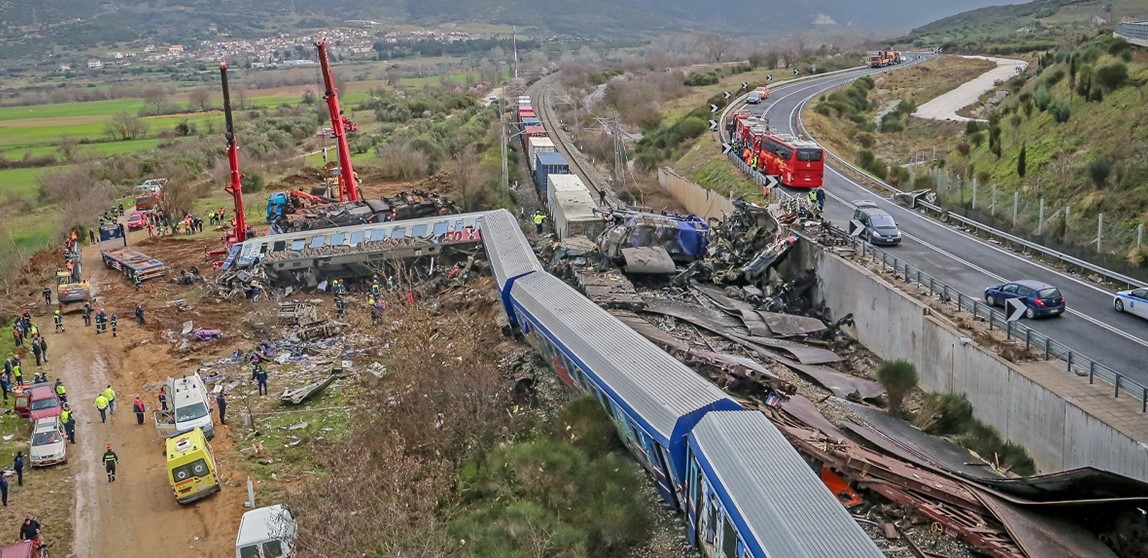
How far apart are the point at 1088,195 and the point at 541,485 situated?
77.9 feet

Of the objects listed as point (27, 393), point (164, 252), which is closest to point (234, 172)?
point (164, 252)

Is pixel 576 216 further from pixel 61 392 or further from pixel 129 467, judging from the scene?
pixel 61 392

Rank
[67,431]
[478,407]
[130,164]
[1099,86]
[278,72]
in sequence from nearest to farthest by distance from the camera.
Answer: [478,407] → [67,431] → [1099,86] → [130,164] → [278,72]

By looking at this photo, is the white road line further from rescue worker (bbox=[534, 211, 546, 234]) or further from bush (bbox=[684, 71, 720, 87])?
bush (bbox=[684, 71, 720, 87])

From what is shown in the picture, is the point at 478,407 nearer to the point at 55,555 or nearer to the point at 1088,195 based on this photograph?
the point at 55,555

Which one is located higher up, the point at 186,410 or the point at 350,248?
the point at 350,248

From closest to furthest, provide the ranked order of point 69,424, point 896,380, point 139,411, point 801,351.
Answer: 1. point 896,380
2. point 801,351
3. point 69,424
4. point 139,411

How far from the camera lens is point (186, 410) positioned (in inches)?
1020

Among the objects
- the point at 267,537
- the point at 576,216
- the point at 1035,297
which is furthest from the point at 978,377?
the point at 576,216

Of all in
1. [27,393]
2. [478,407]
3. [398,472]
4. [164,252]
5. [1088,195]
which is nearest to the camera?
[398,472]

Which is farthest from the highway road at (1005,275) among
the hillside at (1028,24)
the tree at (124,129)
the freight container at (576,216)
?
the tree at (124,129)

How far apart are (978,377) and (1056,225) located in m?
12.1

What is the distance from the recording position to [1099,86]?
132 ft

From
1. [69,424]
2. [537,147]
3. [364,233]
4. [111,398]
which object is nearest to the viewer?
[69,424]
